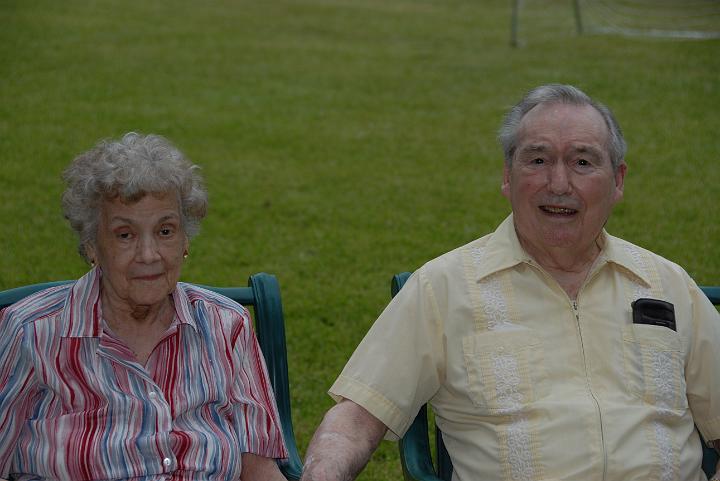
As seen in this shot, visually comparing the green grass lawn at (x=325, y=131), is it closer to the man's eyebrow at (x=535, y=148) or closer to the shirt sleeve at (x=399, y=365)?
the shirt sleeve at (x=399, y=365)

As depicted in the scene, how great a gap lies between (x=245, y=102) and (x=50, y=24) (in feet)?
16.9

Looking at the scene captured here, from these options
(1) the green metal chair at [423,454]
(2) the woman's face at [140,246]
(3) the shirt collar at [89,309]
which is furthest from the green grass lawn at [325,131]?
(2) the woman's face at [140,246]

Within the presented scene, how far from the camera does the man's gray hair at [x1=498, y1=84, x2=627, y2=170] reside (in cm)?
314

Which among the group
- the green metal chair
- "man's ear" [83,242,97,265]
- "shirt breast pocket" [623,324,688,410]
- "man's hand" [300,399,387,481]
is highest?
"man's ear" [83,242,97,265]

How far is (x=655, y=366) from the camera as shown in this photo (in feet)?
9.88

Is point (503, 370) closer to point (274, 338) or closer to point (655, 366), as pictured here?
point (655, 366)

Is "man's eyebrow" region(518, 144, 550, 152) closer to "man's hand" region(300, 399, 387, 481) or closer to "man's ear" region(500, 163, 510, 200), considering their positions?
"man's ear" region(500, 163, 510, 200)

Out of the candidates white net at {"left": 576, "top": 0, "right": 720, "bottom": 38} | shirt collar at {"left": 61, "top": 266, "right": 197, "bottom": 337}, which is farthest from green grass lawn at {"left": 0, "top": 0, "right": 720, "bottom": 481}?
shirt collar at {"left": 61, "top": 266, "right": 197, "bottom": 337}

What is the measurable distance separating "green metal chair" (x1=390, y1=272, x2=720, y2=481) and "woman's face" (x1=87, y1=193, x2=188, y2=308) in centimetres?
77

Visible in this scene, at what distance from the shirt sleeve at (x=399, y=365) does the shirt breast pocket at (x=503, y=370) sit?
0.10 metres

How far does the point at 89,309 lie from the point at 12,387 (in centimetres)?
28

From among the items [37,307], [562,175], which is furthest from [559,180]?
[37,307]

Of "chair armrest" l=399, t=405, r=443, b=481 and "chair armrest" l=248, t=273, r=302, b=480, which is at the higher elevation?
"chair armrest" l=248, t=273, r=302, b=480

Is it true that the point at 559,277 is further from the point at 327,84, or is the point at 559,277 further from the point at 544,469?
the point at 327,84
